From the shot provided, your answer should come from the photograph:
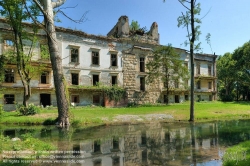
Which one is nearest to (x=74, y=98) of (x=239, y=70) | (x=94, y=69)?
(x=94, y=69)

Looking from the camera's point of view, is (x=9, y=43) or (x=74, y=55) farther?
(x=74, y=55)

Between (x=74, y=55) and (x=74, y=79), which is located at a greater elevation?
(x=74, y=55)

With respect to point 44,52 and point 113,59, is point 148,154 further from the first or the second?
point 113,59

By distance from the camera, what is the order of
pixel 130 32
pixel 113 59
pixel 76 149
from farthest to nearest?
pixel 130 32
pixel 113 59
pixel 76 149

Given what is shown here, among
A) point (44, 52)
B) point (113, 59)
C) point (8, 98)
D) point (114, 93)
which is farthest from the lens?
point (113, 59)

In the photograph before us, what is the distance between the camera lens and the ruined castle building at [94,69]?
2484 centimetres

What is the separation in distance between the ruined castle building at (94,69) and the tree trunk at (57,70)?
13.5 meters

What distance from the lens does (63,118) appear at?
11.2m

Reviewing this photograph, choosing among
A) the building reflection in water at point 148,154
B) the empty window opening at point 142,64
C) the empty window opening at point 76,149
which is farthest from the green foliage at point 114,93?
the empty window opening at point 76,149

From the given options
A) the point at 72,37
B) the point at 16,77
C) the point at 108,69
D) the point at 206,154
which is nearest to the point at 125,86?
the point at 108,69

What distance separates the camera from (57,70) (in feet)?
36.6

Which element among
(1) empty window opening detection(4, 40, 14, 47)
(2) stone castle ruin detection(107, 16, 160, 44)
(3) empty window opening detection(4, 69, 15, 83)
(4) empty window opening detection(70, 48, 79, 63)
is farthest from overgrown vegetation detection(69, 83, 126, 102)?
(1) empty window opening detection(4, 40, 14, 47)

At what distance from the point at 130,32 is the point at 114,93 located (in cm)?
1296

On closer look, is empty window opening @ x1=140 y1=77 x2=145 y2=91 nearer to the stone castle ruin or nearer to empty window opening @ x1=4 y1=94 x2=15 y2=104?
the stone castle ruin
